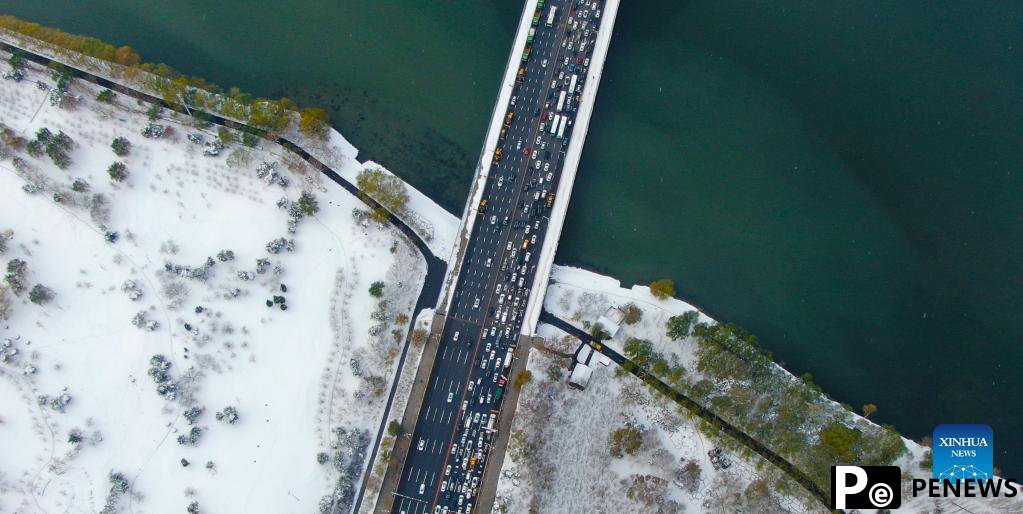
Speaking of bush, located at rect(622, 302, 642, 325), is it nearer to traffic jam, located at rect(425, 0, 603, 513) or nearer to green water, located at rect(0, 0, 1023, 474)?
green water, located at rect(0, 0, 1023, 474)

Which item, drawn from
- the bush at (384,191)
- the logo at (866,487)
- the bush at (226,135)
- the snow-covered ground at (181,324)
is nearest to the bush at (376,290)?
the snow-covered ground at (181,324)

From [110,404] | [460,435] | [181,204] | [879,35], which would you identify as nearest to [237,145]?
[181,204]

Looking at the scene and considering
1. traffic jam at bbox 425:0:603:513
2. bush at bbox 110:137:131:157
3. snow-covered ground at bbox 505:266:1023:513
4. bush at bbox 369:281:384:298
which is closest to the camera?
snow-covered ground at bbox 505:266:1023:513

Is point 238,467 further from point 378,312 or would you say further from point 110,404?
point 378,312

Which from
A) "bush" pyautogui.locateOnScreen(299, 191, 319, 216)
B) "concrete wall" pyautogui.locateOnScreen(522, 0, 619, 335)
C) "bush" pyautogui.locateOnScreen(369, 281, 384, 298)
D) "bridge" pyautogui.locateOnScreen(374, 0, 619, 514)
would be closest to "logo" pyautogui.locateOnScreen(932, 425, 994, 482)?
"concrete wall" pyautogui.locateOnScreen(522, 0, 619, 335)

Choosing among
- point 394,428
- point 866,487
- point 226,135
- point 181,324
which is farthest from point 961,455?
point 226,135

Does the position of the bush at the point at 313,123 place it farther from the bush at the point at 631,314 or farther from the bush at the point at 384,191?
the bush at the point at 631,314
